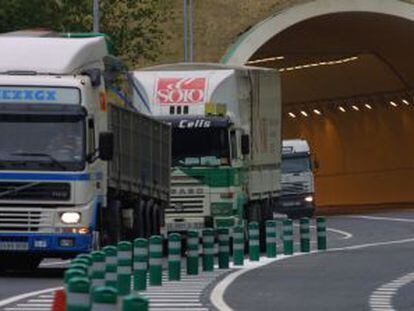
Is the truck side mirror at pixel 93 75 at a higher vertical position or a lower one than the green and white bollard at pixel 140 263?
higher

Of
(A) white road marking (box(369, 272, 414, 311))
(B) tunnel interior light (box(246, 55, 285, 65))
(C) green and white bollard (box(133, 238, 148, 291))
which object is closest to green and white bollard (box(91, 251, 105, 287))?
(A) white road marking (box(369, 272, 414, 311))

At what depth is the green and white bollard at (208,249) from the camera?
92.1 ft

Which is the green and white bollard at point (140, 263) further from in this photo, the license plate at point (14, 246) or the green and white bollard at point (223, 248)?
the green and white bollard at point (223, 248)

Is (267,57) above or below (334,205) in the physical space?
above

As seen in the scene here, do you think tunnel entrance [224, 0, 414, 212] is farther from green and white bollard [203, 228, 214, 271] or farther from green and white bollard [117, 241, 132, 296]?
green and white bollard [117, 241, 132, 296]

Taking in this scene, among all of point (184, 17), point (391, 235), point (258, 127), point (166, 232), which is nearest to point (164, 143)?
point (166, 232)

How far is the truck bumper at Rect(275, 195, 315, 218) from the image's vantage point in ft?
218

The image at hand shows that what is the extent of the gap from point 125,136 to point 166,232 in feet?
16.1

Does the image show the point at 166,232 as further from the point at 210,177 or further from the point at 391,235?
the point at 391,235

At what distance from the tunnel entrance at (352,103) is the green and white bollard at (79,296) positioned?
54.9 m

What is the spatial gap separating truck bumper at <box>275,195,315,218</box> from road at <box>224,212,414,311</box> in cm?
2519

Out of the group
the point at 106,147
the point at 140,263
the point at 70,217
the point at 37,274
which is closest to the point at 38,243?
the point at 70,217

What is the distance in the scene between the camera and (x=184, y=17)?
61.6 m

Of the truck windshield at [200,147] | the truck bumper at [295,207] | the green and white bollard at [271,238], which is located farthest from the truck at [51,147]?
the truck bumper at [295,207]
